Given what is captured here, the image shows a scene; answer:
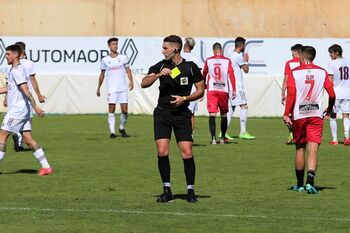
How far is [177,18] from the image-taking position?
134 feet

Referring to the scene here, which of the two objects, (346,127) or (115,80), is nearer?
(346,127)

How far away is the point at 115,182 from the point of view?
54.9ft

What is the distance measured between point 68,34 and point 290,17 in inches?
334

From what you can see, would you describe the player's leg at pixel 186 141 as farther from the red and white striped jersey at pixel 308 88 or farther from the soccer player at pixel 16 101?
the soccer player at pixel 16 101

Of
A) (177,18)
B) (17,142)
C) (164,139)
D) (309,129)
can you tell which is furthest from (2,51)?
(164,139)

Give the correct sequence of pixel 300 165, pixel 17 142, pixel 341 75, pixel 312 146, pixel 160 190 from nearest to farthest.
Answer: pixel 312 146 < pixel 300 165 < pixel 160 190 < pixel 17 142 < pixel 341 75

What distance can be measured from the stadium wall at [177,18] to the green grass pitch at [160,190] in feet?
49.7

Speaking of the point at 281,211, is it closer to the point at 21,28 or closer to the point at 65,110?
the point at 65,110

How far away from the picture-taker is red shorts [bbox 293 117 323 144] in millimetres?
15242

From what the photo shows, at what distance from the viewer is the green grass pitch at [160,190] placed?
12.3 meters

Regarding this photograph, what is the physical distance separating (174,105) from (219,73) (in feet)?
33.0

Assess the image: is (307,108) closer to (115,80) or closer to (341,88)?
(341,88)

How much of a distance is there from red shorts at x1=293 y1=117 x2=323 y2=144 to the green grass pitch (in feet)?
2.57

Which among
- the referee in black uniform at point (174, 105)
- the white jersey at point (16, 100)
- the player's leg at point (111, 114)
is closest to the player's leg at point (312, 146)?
the referee in black uniform at point (174, 105)
